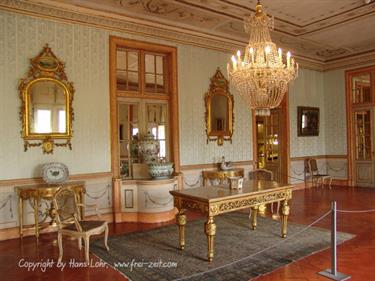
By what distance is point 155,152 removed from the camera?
6.47 meters

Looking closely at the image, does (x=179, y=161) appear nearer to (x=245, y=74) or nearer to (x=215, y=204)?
(x=245, y=74)

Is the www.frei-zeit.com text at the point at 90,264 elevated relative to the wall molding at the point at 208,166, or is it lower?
lower

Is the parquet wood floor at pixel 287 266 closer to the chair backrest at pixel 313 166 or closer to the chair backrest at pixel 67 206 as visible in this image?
the chair backrest at pixel 67 206

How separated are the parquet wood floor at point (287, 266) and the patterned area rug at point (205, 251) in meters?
0.17

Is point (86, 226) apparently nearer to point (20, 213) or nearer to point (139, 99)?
point (20, 213)

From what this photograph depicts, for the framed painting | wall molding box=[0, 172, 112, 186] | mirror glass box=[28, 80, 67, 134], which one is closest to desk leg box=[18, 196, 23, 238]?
wall molding box=[0, 172, 112, 186]

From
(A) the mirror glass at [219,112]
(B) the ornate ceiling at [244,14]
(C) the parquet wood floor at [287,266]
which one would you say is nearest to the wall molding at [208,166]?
(A) the mirror glass at [219,112]

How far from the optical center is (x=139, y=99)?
6.60 m

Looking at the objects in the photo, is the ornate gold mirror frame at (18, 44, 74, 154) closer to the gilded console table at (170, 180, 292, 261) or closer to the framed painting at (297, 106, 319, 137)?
the gilded console table at (170, 180, 292, 261)

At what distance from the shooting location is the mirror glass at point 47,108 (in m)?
5.33

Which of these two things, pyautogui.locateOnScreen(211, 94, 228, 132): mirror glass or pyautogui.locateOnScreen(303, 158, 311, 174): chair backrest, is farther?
pyautogui.locateOnScreen(303, 158, 311, 174): chair backrest

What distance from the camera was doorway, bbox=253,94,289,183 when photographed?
9312mm

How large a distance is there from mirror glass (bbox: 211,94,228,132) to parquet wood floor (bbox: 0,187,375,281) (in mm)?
2284

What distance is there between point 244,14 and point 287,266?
15.8ft
